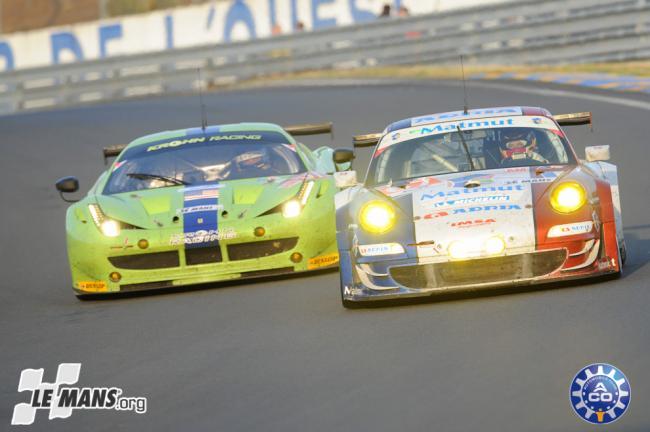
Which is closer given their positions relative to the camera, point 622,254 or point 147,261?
point 622,254

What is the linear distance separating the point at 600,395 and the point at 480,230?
272 centimetres

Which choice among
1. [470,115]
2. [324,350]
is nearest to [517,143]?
[470,115]

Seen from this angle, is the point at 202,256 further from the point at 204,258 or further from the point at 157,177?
the point at 157,177

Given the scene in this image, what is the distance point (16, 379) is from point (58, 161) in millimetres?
11788

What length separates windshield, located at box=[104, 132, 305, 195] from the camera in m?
10.9

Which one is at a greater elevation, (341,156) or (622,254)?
(341,156)

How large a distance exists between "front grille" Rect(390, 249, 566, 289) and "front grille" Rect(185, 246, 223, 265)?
2.19m

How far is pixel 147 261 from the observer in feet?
32.3

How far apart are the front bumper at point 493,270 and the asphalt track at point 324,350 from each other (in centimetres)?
10

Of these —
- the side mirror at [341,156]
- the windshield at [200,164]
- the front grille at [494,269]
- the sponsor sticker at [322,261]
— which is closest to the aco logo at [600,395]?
the front grille at [494,269]

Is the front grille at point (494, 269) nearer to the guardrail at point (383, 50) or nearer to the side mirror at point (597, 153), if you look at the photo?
the side mirror at point (597, 153)

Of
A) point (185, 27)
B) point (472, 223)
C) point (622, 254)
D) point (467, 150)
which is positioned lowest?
point (622, 254)

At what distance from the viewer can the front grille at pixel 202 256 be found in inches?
385

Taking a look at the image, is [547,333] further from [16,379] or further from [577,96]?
[577,96]
